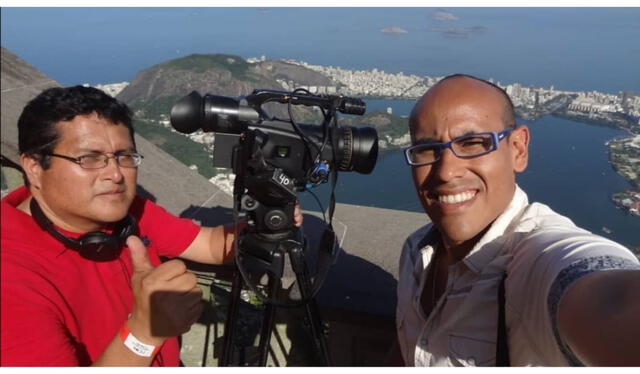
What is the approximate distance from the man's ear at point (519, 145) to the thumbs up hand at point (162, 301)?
118 cm

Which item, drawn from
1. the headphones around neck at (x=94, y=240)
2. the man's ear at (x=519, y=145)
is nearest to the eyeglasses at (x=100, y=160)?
the headphones around neck at (x=94, y=240)

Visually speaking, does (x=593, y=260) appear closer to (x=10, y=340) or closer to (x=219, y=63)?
(x=10, y=340)

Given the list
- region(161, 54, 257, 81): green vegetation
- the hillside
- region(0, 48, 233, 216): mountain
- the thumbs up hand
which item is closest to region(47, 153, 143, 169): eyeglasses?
the thumbs up hand

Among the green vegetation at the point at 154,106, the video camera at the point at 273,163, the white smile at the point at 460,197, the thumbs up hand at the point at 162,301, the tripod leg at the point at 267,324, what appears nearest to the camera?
the thumbs up hand at the point at 162,301

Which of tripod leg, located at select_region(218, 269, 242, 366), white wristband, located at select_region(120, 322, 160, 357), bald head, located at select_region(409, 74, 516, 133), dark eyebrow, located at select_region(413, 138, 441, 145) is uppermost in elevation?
bald head, located at select_region(409, 74, 516, 133)

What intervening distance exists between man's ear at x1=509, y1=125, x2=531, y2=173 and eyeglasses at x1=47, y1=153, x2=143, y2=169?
54.3 inches

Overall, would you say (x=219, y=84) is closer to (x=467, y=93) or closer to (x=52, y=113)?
(x=52, y=113)

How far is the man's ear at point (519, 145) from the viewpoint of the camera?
1.43 meters

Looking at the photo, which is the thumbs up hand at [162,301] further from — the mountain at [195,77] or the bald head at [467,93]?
the mountain at [195,77]

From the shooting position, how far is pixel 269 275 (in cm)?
164

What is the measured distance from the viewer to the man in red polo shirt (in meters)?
1.00

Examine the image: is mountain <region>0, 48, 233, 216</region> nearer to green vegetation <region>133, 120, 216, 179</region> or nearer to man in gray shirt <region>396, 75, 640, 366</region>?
green vegetation <region>133, 120, 216, 179</region>

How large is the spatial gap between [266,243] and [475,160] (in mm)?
815
